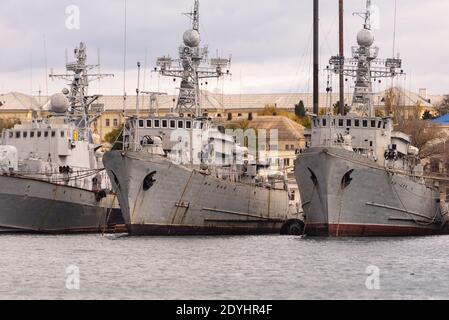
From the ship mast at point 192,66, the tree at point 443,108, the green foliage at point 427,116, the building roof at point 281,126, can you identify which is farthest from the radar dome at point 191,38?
the tree at point 443,108

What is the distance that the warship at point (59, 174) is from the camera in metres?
80.3

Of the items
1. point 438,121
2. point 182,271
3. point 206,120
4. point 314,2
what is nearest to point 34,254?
point 182,271

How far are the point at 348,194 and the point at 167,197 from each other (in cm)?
866

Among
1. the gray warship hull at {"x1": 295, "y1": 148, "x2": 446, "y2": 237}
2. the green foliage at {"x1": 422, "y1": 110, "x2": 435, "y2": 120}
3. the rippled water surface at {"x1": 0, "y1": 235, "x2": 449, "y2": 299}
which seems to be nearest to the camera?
the rippled water surface at {"x1": 0, "y1": 235, "x2": 449, "y2": 299}

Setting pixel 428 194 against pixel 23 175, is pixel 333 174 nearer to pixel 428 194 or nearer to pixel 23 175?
pixel 428 194

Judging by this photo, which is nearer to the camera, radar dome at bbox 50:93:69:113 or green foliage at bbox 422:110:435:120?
radar dome at bbox 50:93:69:113

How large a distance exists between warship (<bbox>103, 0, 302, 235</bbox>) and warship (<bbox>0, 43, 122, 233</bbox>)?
3938mm

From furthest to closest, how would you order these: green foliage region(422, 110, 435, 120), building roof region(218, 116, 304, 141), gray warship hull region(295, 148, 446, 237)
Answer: green foliage region(422, 110, 435, 120) → building roof region(218, 116, 304, 141) → gray warship hull region(295, 148, 446, 237)

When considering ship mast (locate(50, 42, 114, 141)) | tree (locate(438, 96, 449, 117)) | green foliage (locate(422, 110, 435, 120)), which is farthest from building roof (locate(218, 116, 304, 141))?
ship mast (locate(50, 42, 114, 141))

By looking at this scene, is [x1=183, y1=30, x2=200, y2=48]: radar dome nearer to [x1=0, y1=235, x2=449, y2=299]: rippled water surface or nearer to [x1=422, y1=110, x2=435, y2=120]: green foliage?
[x1=0, y1=235, x2=449, y2=299]: rippled water surface

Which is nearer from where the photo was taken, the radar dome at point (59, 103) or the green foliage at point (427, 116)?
the radar dome at point (59, 103)

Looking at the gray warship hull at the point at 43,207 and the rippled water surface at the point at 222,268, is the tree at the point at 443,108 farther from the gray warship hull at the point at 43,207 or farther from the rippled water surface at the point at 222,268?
the rippled water surface at the point at 222,268

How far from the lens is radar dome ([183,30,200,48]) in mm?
82625
